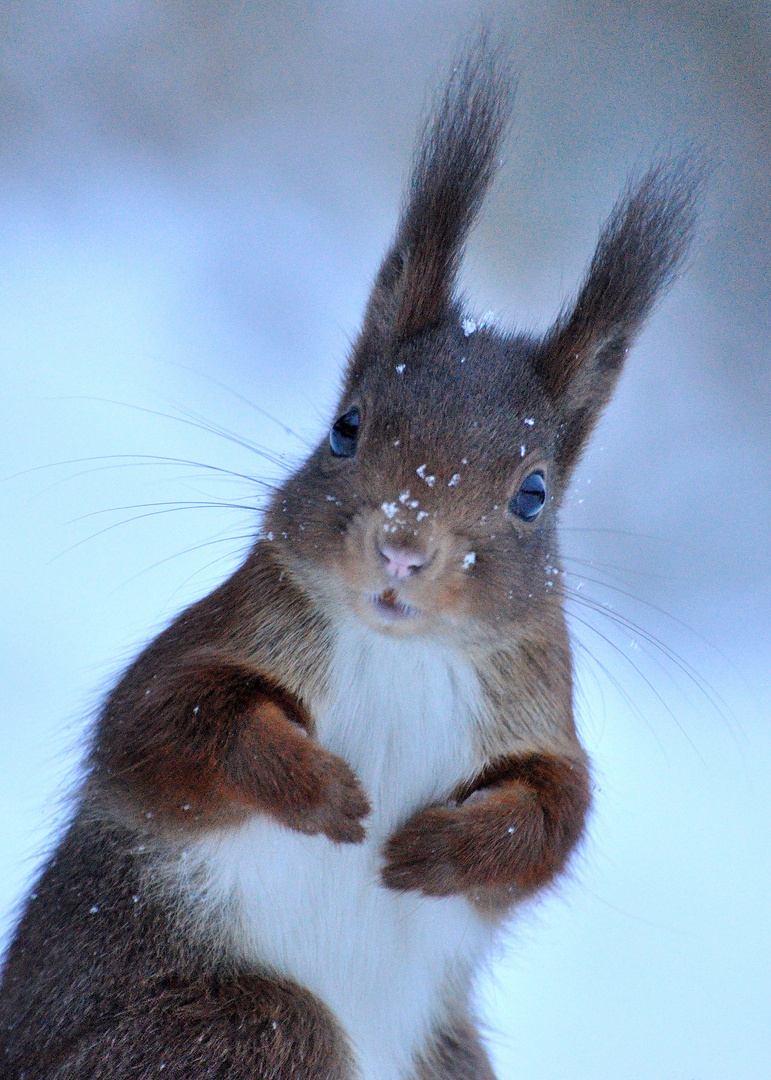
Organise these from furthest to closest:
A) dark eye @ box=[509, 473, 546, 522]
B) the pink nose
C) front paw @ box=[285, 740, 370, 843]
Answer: dark eye @ box=[509, 473, 546, 522] → front paw @ box=[285, 740, 370, 843] → the pink nose

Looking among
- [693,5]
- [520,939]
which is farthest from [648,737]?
[693,5]

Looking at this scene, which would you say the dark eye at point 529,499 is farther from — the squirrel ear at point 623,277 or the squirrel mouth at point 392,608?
the squirrel mouth at point 392,608

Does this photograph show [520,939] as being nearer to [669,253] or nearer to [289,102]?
[669,253]

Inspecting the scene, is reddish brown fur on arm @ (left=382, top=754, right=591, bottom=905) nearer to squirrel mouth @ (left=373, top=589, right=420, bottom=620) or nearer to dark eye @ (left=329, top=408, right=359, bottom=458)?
squirrel mouth @ (left=373, top=589, right=420, bottom=620)

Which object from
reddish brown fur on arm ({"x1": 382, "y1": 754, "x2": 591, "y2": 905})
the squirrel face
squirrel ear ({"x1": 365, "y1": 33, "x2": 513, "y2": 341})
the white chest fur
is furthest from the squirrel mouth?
squirrel ear ({"x1": 365, "y1": 33, "x2": 513, "y2": 341})

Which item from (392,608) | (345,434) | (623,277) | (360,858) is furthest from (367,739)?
(623,277)

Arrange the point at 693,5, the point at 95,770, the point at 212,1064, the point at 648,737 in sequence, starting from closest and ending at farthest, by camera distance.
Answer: the point at 212,1064 → the point at 95,770 → the point at 648,737 → the point at 693,5

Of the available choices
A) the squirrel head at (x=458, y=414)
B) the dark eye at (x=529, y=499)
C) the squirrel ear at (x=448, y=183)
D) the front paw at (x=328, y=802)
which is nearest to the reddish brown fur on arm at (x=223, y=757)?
the front paw at (x=328, y=802)
